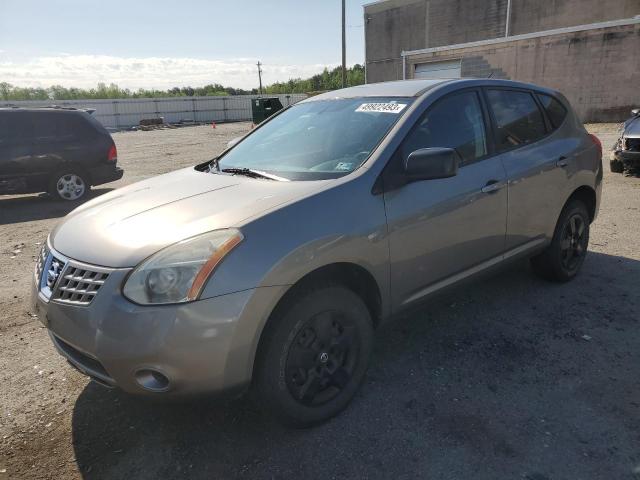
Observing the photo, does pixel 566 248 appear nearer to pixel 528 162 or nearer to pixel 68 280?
pixel 528 162

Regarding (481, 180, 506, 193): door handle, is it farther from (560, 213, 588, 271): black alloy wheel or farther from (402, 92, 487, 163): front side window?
(560, 213, 588, 271): black alloy wheel

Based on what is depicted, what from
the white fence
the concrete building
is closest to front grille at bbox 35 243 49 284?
the concrete building

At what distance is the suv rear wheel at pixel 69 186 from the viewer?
905 cm

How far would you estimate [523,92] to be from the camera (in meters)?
3.88

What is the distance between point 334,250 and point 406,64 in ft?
93.6

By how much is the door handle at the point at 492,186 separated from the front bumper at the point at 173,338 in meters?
1.77

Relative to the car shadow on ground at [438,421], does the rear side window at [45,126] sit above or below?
above

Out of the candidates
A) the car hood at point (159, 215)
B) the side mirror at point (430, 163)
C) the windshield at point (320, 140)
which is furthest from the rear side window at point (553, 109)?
the car hood at point (159, 215)

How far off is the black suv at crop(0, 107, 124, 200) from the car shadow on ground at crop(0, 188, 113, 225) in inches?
11.9

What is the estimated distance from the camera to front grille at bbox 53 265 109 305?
→ 213 centimetres

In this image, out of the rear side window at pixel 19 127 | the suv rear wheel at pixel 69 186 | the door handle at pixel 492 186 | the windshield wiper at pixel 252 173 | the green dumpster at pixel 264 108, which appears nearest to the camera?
the windshield wiper at pixel 252 173

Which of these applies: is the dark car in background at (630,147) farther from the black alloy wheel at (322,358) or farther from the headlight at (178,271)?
the headlight at (178,271)

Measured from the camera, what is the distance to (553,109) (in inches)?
162

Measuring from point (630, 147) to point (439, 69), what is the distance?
1942 cm
